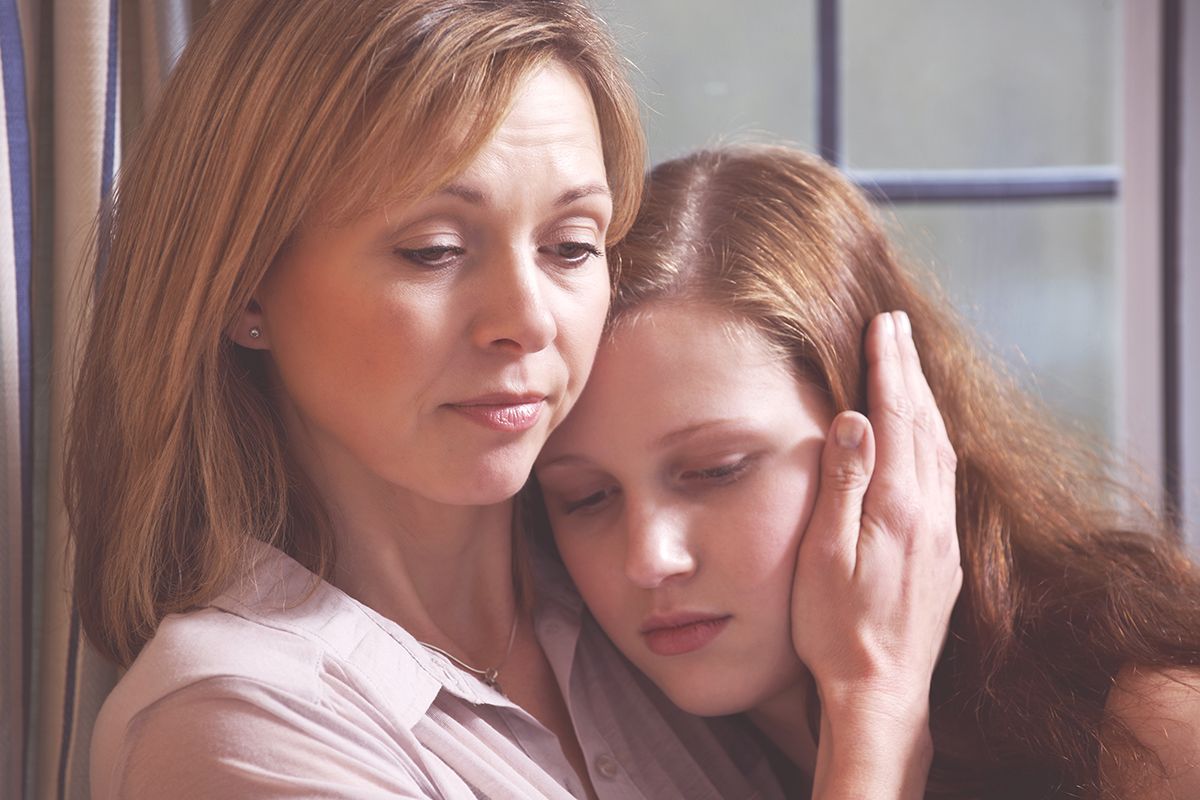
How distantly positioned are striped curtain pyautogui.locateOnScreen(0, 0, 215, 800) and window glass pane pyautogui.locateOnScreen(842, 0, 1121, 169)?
4.17ft

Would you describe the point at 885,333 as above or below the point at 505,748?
above

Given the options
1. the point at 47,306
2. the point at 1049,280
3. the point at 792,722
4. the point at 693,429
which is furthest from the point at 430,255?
the point at 1049,280

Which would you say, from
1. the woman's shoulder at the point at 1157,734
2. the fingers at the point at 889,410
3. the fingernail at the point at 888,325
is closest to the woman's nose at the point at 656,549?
the fingers at the point at 889,410

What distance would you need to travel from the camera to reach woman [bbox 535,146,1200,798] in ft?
4.70

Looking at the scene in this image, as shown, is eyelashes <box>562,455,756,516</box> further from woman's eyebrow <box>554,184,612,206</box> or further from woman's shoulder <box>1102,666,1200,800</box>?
woman's shoulder <box>1102,666,1200,800</box>

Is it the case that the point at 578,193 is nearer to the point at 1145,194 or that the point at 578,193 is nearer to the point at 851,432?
the point at 851,432

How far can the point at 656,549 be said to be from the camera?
1.42 metres

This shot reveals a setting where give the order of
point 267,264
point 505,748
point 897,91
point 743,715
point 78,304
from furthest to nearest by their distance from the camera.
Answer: point 897,91 → point 743,715 → point 78,304 → point 505,748 → point 267,264

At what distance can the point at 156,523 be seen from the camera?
4.38ft

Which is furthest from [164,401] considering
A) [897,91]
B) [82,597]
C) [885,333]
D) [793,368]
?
[897,91]

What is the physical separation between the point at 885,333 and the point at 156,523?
2.85ft

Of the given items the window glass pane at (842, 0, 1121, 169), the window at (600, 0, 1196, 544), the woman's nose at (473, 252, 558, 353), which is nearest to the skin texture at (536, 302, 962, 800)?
the woman's nose at (473, 252, 558, 353)

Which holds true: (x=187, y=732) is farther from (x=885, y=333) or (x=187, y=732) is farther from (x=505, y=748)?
(x=885, y=333)

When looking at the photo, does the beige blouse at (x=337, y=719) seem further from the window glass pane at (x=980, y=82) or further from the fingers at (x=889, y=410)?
the window glass pane at (x=980, y=82)
